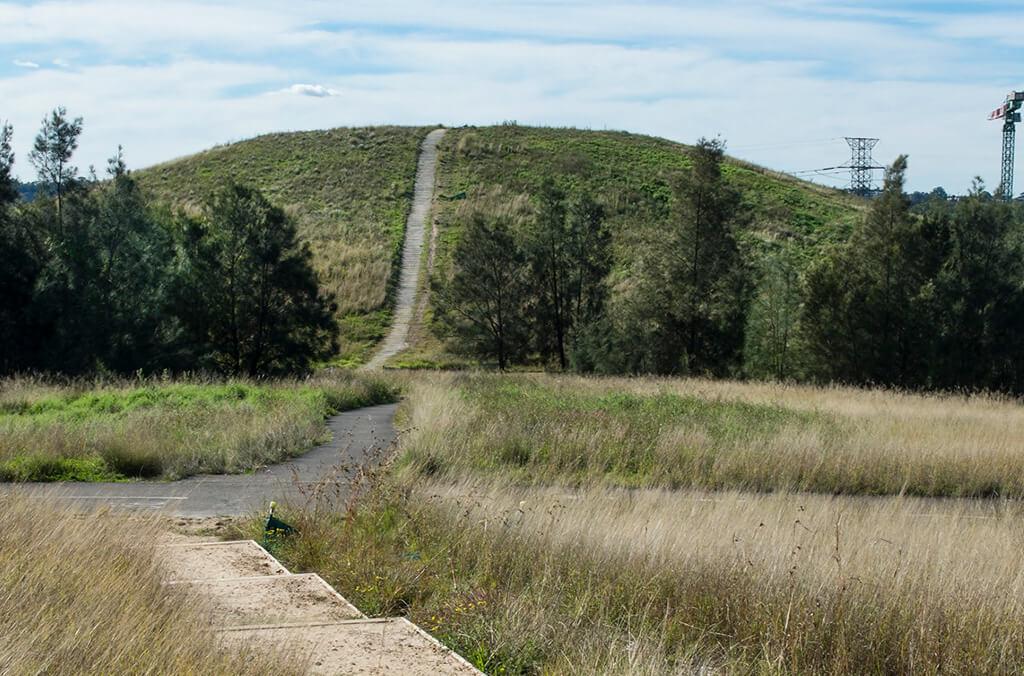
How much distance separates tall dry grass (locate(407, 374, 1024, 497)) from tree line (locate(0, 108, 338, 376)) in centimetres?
1713

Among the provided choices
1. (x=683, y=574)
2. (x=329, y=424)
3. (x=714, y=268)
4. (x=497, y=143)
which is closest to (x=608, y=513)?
(x=683, y=574)

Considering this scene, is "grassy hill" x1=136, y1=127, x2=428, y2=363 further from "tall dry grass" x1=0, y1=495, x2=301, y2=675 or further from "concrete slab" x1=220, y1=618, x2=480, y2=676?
"concrete slab" x1=220, y1=618, x2=480, y2=676

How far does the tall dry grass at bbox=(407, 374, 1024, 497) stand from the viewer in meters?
14.0

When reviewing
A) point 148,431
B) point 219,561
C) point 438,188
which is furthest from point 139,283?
point 438,188

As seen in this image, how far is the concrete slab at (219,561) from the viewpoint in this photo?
7527 millimetres

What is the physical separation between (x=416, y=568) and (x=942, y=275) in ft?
107

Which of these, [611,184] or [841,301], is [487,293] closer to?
[841,301]

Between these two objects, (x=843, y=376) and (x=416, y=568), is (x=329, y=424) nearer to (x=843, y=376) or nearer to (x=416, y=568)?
(x=416, y=568)

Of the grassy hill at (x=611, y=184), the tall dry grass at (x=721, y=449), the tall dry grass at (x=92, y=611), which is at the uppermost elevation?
the grassy hill at (x=611, y=184)

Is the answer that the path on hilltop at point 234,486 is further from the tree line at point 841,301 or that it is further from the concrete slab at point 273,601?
the tree line at point 841,301

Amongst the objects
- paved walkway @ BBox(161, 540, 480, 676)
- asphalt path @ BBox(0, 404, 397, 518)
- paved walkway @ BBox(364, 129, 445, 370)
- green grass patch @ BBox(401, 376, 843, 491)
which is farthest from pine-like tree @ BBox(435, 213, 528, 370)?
paved walkway @ BBox(161, 540, 480, 676)

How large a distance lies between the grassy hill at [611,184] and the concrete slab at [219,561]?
4267cm

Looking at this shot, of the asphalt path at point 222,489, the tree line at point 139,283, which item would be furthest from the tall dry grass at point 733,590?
the tree line at point 139,283

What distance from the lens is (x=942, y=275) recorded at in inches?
1406
